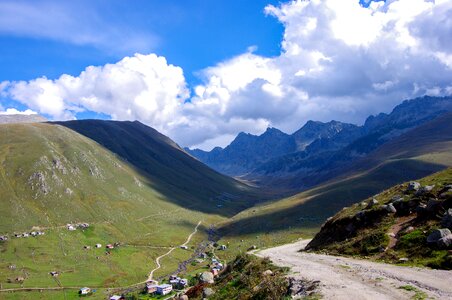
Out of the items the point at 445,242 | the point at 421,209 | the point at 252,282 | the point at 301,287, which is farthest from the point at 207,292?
the point at 421,209

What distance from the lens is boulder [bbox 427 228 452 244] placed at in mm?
37156

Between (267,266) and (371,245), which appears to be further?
(371,245)

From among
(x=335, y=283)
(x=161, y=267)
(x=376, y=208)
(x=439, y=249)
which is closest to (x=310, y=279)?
(x=335, y=283)

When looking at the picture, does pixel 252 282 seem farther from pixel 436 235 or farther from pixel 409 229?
pixel 409 229

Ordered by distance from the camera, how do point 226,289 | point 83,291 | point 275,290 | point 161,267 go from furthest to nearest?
1. point 161,267
2. point 83,291
3. point 226,289
4. point 275,290

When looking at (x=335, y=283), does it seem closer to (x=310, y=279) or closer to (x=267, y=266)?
(x=310, y=279)

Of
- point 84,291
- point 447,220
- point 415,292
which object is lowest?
point 84,291

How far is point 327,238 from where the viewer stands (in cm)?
5797

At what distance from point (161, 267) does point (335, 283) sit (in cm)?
17766

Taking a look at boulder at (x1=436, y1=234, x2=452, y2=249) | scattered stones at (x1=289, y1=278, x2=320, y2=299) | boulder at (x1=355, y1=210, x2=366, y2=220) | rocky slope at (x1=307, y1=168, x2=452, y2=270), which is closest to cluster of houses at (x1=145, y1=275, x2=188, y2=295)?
rocky slope at (x1=307, y1=168, x2=452, y2=270)

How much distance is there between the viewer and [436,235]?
37.8m

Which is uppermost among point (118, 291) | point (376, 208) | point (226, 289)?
point (376, 208)

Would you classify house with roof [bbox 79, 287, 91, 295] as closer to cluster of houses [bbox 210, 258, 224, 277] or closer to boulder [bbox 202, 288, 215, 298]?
cluster of houses [bbox 210, 258, 224, 277]

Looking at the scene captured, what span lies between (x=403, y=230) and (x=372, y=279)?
1552 cm
